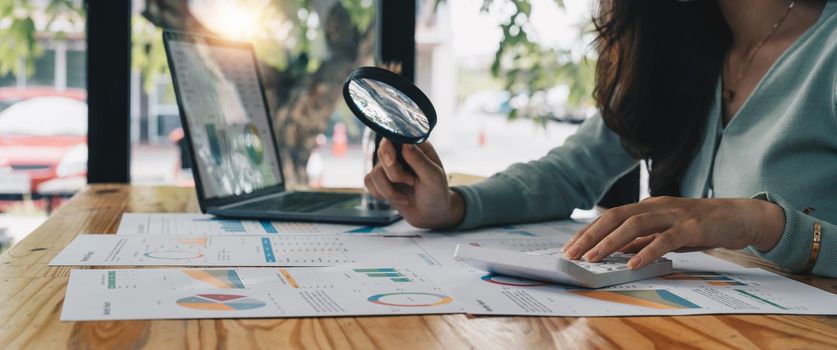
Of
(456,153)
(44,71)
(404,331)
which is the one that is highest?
(44,71)

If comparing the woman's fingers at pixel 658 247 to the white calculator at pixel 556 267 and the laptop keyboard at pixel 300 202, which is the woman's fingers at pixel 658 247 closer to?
the white calculator at pixel 556 267

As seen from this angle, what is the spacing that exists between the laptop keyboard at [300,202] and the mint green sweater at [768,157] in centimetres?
27

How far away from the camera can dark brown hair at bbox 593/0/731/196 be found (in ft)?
5.13

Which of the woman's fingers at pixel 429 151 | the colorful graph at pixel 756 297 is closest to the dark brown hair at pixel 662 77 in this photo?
the woman's fingers at pixel 429 151

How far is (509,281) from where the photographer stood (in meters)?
0.90

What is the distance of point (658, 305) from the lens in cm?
82

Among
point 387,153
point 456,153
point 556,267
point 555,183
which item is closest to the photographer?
point 556,267

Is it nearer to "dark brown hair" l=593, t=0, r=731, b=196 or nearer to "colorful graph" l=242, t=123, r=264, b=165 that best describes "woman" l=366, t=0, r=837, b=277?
"dark brown hair" l=593, t=0, r=731, b=196

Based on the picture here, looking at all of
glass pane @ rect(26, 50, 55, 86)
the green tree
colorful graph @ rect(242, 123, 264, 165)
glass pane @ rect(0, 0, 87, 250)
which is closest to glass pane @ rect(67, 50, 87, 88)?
glass pane @ rect(0, 0, 87, 250)

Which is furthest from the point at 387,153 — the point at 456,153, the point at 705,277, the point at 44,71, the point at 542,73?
the point at 542,73

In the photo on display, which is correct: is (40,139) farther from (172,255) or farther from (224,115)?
(172,255)

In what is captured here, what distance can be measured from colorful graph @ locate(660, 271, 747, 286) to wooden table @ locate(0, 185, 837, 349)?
0.15 metres

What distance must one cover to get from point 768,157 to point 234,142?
2.92 ft

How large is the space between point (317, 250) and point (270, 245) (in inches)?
2.8
